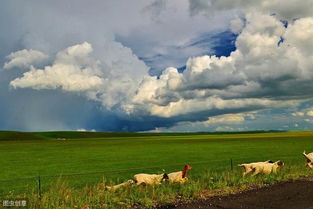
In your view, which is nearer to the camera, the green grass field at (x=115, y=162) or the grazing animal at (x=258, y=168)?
the grazing animal at (x=258, y=168)

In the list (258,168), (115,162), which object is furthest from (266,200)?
(115,162)

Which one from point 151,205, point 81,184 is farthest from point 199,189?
point 81,184

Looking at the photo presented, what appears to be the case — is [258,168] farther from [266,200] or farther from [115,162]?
[115,162]

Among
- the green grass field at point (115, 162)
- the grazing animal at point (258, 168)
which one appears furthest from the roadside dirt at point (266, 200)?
the green grass field at point (115, 162)

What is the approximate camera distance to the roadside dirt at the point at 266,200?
42.4 ft

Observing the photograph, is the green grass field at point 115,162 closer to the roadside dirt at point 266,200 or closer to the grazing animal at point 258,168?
the grazing animal at point 258,168

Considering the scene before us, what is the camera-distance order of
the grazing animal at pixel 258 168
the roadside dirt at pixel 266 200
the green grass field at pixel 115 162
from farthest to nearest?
the green grass field at pixel 115 162 → the grazing animal at pixel 258 168 → the roadside dirt at pixel 266 200

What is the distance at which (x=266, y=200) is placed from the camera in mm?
13938

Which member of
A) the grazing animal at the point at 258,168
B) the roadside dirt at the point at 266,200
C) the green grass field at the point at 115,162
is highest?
the grazing animal at the point at 258,168

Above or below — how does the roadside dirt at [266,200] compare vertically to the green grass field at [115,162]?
above

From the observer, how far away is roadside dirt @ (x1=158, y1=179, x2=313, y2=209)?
12.9 metres

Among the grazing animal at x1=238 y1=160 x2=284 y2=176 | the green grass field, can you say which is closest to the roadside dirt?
the grazing animal at x1=238 y1=160 x2=284 y2=176

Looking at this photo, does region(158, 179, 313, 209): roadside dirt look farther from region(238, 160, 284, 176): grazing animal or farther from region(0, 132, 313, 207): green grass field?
region(0, 132, 313, 207): green grass field

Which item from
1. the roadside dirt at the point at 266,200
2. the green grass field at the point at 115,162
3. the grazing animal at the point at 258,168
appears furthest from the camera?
the green grass field at the point at 115,162
